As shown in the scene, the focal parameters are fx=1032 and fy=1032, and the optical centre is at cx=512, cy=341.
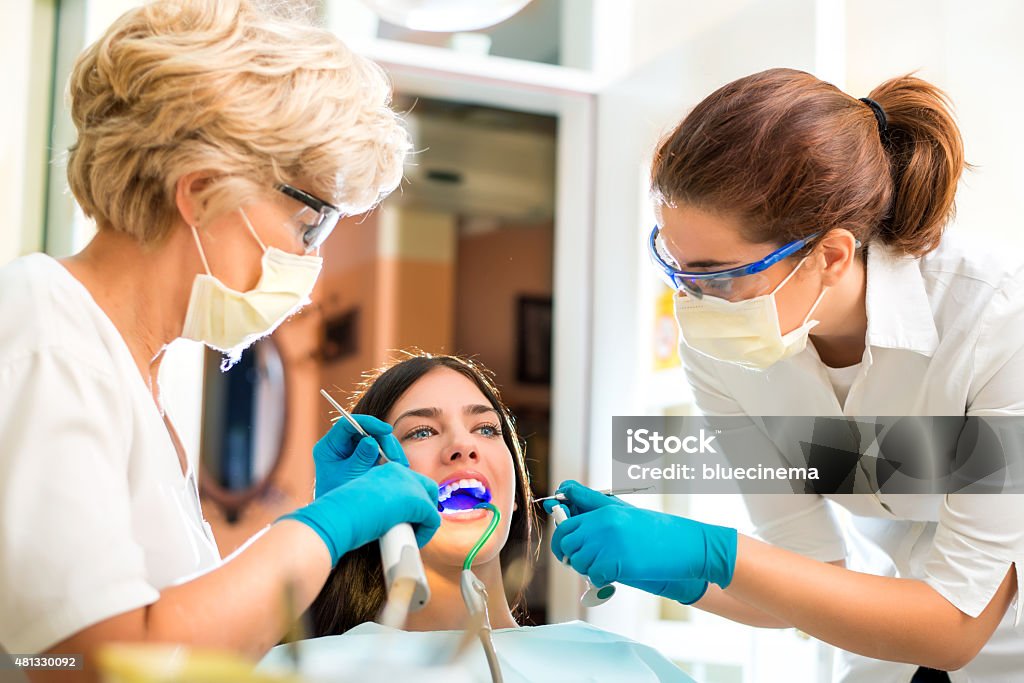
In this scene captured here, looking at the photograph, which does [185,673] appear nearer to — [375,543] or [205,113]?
[205,113]

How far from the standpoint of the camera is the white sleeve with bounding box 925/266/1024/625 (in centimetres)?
147

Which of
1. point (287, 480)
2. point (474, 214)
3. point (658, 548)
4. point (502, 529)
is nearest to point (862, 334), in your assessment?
point (658, 548)

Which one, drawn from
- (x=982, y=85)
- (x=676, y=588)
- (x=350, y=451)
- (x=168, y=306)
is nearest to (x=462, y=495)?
(x=350, y=451)

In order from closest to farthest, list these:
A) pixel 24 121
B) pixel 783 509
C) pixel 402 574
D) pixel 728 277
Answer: pixel 402 574
pixel 728 277
pixel 783 509
pixel 24 121

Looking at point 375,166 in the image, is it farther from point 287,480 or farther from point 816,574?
point 287,480

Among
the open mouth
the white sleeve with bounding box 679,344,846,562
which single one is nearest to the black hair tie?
the white sleeve with bounding box 679,344,846,562

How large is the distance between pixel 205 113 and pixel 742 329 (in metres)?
0.85

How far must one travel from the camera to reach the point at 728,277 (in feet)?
5.09

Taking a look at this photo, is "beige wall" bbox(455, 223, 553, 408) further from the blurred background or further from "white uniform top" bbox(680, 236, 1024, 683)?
"white uniform top" bbox(680, 236, 1024, 683)

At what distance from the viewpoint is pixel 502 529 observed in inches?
74.5

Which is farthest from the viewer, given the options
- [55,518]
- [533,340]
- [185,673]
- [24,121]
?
[533,340]

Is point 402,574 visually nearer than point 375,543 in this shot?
Yes

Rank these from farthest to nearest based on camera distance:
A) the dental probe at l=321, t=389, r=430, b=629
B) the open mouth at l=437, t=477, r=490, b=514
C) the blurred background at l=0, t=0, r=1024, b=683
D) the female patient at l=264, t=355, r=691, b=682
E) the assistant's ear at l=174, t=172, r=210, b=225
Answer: the blurred background at l=0, t=0, r=1024, b=683
the open mouth at l=437, t=477, r=490, b=514
the female patient at l=264, t=355, r=691, b=682
the assistant's ear at l=174, t=172, r=210, b=225
the dental probe at l=321, t=389, r=430, b=629

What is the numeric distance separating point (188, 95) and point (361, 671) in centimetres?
90
